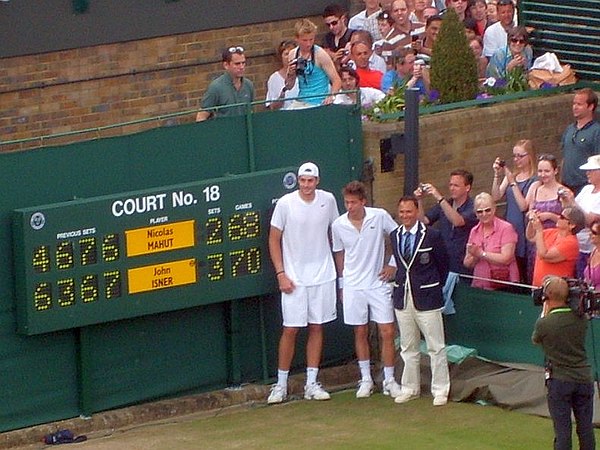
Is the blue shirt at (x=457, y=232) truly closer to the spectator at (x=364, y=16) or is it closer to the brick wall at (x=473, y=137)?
the brick wall at (x=473, y=137)

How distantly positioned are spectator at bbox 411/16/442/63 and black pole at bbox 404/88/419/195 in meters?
2.32

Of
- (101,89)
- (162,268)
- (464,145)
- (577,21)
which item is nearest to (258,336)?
(162,268)

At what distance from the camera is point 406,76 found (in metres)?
16.0

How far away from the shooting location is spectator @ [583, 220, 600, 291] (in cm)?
1311

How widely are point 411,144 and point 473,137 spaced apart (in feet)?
3.52

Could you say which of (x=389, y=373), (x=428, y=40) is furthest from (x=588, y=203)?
(x=428, y=40)

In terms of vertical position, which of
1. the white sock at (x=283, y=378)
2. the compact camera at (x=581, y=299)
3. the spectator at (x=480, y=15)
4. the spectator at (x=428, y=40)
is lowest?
the white sock at (x=283, y=378)

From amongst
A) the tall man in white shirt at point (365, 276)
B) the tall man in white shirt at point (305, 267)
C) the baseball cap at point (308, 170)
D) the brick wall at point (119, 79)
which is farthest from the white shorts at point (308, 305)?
the brick wall at point (119, 79)

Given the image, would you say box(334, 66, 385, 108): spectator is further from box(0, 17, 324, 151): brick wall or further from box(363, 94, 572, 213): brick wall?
box(0, 17, 324, 151): brick wall

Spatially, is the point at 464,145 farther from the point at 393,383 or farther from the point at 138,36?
the point at 138,36

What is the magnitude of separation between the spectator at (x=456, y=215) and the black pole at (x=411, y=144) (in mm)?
143

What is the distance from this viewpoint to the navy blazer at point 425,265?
1378 centimetres

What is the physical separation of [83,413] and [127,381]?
451 mm

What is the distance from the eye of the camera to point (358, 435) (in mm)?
13242
